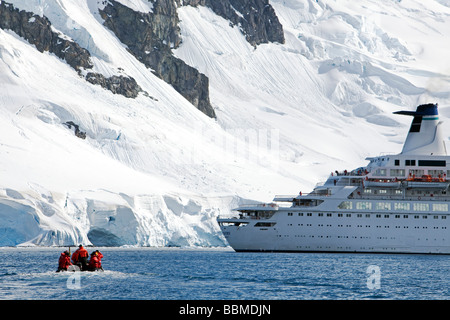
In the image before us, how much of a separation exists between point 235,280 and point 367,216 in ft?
93.5

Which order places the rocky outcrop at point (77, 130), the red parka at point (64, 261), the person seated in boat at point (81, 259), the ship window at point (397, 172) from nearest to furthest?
the red parka at point (64, 261)
the person seated in boat at point (81, 259)
the ship window at point (397, 172)
the rocky outcrop at point (77, 130)

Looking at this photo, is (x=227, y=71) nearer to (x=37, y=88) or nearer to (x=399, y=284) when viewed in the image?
(x=37, y=88)

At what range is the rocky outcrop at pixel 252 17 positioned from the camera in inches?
7490

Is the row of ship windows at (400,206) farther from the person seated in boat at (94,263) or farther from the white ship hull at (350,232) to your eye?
the person seated in boat at (94,263)

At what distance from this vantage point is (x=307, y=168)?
14650cm

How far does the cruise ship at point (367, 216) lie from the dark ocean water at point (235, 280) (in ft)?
27.4

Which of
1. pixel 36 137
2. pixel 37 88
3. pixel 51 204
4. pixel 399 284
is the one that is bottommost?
pixel 399 284

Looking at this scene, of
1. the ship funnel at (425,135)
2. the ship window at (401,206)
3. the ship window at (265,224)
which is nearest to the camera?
the ship window at (265,224)

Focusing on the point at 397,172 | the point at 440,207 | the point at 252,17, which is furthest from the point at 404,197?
the point at 252,17

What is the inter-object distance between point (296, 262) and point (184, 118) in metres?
87.0

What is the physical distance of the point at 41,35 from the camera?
13762 centimetres

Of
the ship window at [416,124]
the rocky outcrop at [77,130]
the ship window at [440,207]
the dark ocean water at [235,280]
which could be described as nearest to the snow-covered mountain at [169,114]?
the rocky outcrop at [77,130]

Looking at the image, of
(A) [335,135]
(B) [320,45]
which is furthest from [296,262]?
(B) [320,45]

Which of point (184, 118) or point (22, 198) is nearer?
point (22, 198)
